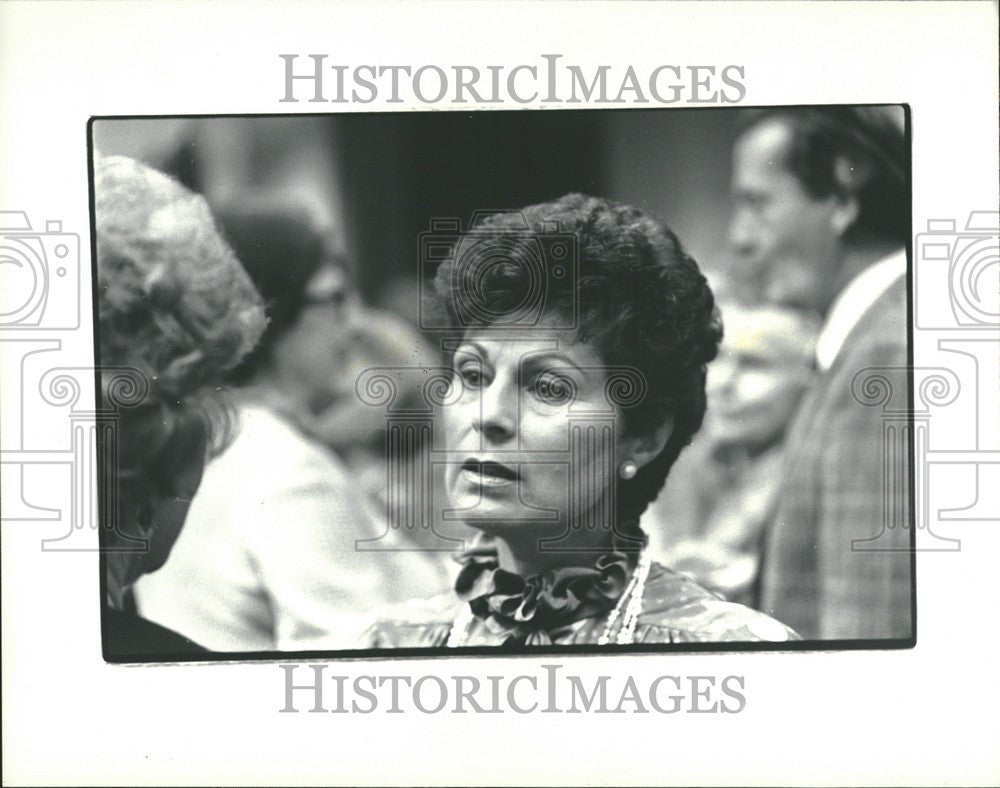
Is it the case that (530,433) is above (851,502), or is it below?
above

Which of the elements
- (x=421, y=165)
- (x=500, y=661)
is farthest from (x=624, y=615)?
(x=421, y=165)

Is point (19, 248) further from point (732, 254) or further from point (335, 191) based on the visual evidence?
point (732, 254)

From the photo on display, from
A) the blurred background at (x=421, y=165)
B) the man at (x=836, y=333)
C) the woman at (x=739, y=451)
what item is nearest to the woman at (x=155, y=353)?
the blurred background at (x=421, y=165)

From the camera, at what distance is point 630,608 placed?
113 inches

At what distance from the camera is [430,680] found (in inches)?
114

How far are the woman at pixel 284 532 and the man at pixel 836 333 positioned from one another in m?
0.86

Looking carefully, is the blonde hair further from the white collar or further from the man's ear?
the white collar

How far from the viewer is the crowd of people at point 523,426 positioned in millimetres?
2826

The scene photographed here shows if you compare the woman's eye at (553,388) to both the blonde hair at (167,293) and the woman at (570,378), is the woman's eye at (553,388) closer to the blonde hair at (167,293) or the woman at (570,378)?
the woman at (570,378)

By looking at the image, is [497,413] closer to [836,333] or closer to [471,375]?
[471,375]

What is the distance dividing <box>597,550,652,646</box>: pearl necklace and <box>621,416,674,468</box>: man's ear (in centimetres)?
22

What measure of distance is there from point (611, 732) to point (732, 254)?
1149mm

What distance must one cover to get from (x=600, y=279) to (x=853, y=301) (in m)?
0.59

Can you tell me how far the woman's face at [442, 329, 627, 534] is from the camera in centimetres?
282
